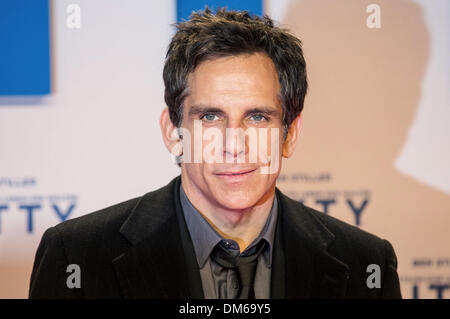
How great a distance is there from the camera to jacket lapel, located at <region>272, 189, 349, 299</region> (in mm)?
1738

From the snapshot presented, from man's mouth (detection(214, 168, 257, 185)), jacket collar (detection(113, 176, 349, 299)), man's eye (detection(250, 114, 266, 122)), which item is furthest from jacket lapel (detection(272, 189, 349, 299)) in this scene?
man's eye (detection(250, 114, 266, 122))

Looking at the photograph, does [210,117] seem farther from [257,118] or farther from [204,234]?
[204,234]

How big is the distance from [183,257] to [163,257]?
0.06 m

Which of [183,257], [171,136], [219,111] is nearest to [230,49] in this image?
[219,111]

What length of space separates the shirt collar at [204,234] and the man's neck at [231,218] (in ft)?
0.07

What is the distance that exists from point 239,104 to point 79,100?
787 mm

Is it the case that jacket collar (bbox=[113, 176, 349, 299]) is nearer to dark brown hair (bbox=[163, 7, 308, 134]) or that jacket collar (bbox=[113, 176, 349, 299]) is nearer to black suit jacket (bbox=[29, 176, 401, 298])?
black suit jacket (bbox=[29, 176, 401, 298])

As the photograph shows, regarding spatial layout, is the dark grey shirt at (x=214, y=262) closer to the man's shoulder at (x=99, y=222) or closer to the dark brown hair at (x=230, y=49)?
the man's shoulder at (x=99, y=222)

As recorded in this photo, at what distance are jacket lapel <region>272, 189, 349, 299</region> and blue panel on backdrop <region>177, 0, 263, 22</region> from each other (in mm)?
890

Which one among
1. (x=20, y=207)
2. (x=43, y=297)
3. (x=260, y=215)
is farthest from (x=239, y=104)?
(x=20, y=207)

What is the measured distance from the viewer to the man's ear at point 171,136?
1857mm
